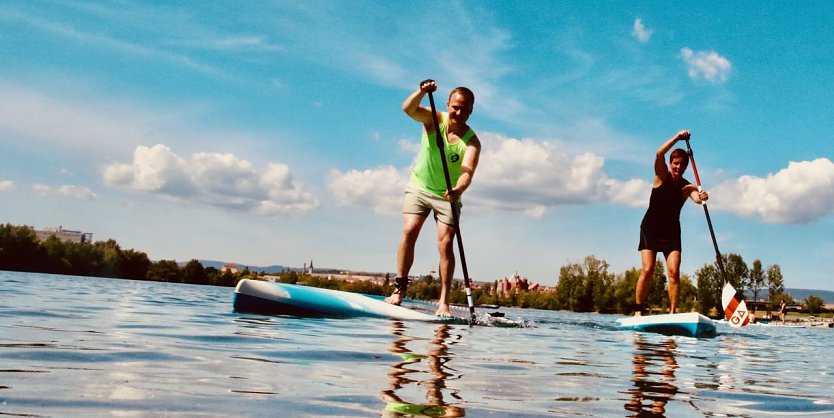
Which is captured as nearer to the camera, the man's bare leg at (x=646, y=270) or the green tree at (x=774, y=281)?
the man's bare leg at (x=646, y=270)

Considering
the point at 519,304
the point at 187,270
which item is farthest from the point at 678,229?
the point at 519,304

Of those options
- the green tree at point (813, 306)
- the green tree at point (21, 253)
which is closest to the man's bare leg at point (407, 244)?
the green tree at point (21, 253)

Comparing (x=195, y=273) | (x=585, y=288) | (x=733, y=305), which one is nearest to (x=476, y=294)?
(x=585, y=288)

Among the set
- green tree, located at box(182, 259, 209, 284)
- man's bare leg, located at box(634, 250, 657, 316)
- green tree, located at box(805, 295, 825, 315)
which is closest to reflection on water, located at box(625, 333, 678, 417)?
man's bare leg, located at box(634, 250, 657, 316)

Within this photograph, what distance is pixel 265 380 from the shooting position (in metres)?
2.64

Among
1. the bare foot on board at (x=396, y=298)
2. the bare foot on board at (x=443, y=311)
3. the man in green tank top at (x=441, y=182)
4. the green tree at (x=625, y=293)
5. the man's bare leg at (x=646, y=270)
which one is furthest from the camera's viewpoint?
the green tree at (x=625, y=293)

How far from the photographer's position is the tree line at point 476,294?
2662 inches

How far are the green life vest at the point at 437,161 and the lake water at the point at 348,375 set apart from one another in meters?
2.39

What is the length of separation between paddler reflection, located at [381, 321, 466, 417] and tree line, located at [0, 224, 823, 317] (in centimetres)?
5368

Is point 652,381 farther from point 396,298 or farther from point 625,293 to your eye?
point 625,293

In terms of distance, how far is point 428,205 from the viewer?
7.38m

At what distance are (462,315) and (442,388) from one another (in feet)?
17.4

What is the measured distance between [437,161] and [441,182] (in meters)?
0.24

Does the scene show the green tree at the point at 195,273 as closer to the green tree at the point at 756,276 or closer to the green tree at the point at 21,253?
the green tree at the point at 21,253
